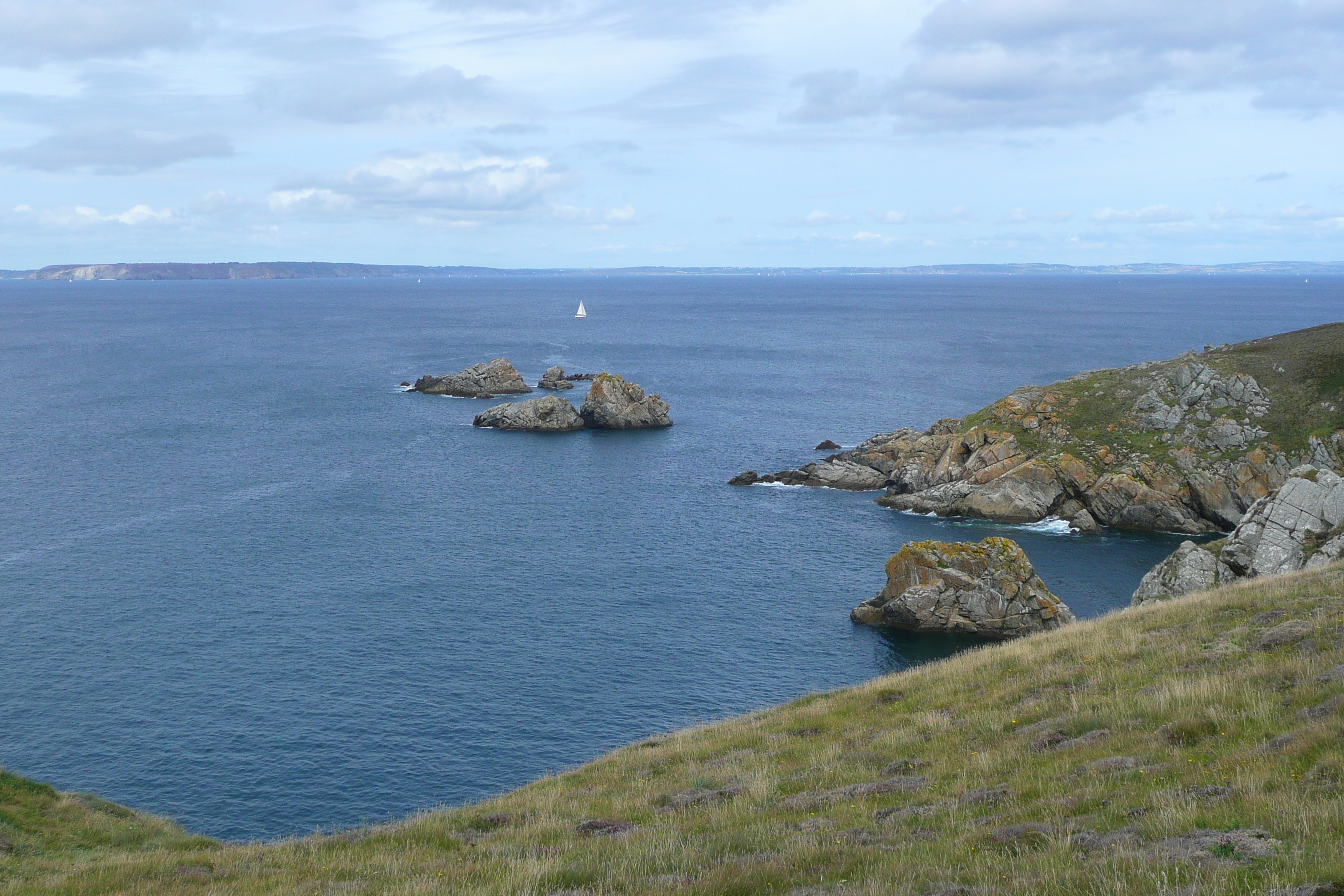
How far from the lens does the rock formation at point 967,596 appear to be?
190 feet

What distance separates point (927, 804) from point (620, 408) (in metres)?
106

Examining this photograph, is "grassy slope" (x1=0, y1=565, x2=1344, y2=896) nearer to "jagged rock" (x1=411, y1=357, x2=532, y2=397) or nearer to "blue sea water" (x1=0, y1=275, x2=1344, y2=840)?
"blue sea water" (x1=0, y1=275, x2=1344, y2=840)

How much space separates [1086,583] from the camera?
65.3 m

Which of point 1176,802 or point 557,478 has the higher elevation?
point 1176,802

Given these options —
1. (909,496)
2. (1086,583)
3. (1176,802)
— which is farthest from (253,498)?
(1176,802)

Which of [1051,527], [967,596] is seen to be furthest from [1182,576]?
[1051,527]

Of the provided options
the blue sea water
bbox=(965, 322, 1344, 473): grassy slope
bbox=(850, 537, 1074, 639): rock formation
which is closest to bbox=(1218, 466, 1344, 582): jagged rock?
bbox=(850, 537, 1074, 639): rock formation

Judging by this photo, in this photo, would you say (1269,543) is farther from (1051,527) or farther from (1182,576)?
(1051,527)

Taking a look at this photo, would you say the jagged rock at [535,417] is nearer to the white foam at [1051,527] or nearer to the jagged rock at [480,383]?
the jagged rock at [480,383]

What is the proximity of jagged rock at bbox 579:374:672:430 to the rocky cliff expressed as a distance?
30.3 meters

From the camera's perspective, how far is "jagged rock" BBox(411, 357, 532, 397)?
144 m

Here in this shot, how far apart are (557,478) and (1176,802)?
85722mm

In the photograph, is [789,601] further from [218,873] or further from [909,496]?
[218,873]

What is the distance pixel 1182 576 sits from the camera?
49.7m
